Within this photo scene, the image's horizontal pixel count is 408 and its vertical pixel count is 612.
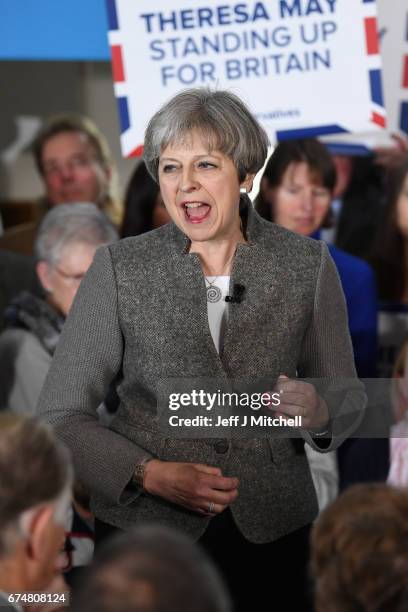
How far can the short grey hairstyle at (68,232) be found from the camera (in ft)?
11.5

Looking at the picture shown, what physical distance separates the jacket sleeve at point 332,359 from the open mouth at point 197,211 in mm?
264

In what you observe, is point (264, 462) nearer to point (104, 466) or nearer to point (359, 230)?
point (104, 466)

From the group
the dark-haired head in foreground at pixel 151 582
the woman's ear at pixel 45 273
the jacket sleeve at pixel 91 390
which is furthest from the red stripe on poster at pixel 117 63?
the dark-haired head in foreground at pixel 151 582

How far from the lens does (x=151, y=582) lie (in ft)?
3.75

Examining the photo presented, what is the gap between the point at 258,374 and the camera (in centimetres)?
213

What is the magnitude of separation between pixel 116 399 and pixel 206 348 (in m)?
0.70

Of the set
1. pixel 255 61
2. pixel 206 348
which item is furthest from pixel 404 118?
pixel 206 348

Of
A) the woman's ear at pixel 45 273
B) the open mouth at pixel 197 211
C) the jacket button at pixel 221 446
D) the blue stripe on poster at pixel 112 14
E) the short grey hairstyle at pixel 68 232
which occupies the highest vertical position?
the blue stripe on poster at pixel 112 14

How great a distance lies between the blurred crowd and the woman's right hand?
256 millimetres

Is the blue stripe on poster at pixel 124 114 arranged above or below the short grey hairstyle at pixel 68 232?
above

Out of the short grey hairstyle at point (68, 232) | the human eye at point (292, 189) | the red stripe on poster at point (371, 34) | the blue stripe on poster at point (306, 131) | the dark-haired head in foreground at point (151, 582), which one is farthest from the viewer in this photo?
the human eye at point (292, 189)

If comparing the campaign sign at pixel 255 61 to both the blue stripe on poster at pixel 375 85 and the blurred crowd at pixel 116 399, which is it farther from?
the blurred crowd at pixel 116 399

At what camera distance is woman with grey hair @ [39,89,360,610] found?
2092 millimetres

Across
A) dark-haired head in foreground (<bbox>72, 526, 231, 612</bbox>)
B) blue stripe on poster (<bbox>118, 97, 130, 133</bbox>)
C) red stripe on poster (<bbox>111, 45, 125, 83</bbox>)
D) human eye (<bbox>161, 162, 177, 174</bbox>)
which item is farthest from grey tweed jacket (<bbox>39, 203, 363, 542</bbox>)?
red stripe on poster (<bbox>111, 45, 125, 83</bbox>)
